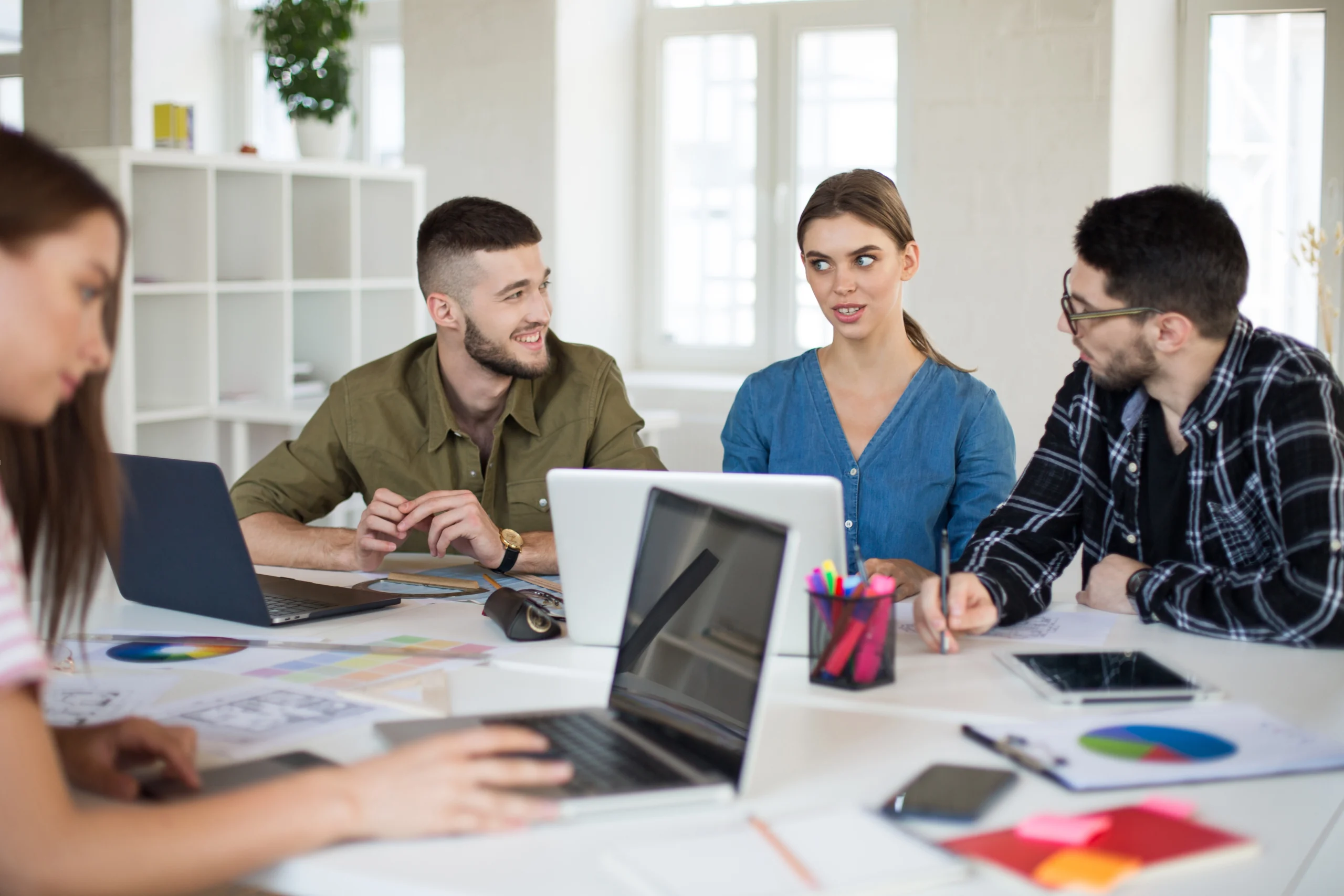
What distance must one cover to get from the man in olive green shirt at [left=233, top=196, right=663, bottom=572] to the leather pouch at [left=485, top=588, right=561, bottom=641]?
1.93 feet

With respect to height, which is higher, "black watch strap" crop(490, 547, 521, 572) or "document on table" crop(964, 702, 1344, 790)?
"black watch strap" crop(490, 547, 521, 572)

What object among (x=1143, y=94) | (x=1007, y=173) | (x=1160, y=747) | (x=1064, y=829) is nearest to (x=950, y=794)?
(x=1064, y=829)

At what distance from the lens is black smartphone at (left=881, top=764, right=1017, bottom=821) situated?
1090mm

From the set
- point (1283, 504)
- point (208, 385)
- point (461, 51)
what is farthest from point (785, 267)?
point (1283, 504)

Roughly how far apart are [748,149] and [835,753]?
3.65 m

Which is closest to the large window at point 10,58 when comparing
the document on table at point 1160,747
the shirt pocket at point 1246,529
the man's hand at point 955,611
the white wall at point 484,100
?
the white wall at point 484,100

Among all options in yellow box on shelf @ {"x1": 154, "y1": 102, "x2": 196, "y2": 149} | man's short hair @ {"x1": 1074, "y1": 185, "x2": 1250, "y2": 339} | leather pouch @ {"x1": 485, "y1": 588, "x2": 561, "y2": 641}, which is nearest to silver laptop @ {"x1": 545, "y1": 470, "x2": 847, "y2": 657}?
leather pouch @ {"x1": 485, "y1": 588, "x2": 561, "y2": 641}

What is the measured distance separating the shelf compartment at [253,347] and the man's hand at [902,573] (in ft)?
7.82

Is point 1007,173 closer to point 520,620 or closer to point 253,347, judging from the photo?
point 253,347

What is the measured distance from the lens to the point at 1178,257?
184 cm

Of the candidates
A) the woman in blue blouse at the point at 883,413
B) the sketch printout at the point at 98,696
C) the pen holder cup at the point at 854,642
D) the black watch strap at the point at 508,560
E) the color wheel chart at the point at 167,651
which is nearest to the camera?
the sketch printout at the point at 98,696

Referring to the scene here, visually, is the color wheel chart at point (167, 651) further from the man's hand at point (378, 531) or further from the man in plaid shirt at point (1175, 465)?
the man in plaid shirt at point (1175, 465)

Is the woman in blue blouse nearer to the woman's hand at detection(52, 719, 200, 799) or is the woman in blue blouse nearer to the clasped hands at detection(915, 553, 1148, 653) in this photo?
the clasped hands at detection(915, 553, 1148, 653)

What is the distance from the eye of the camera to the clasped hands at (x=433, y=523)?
1988mm
